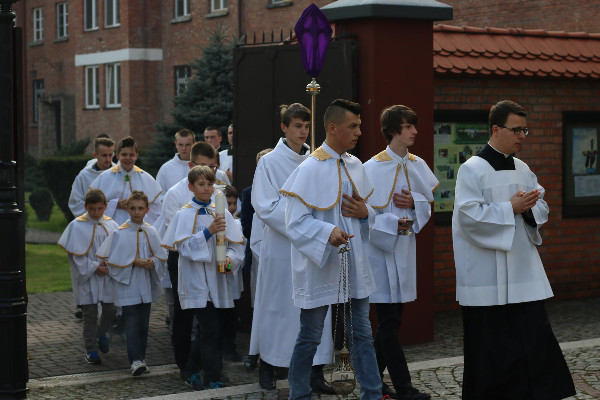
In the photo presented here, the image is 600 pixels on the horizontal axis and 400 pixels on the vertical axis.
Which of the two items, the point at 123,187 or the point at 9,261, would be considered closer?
the point at 9,261

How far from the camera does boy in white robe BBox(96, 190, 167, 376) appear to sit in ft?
30.4

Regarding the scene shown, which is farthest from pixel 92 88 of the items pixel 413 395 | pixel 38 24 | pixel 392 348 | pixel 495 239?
pixel 495 239

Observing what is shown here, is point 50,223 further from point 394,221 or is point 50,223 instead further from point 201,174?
point 394,221

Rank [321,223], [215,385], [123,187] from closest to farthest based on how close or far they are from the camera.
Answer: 1. [321,223]
2. [215,385]
3. [123,187]

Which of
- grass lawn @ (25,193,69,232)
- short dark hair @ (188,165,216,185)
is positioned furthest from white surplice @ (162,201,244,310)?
grass lawn @ (25,193,69,232)

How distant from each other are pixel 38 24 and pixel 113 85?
7.48 metres

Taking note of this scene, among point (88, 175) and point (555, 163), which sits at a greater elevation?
point (555, 163)

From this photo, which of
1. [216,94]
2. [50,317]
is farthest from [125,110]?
[50,317]

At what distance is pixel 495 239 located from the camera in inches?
267

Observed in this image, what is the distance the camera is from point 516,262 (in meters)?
6.86

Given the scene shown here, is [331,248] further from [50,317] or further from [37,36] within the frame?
[37,36]

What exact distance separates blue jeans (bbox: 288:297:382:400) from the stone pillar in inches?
126

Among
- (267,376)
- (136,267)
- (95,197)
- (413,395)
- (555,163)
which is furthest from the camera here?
(555,163)

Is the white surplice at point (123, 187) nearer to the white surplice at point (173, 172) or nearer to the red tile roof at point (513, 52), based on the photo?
the white surplice at point (173, 172)
